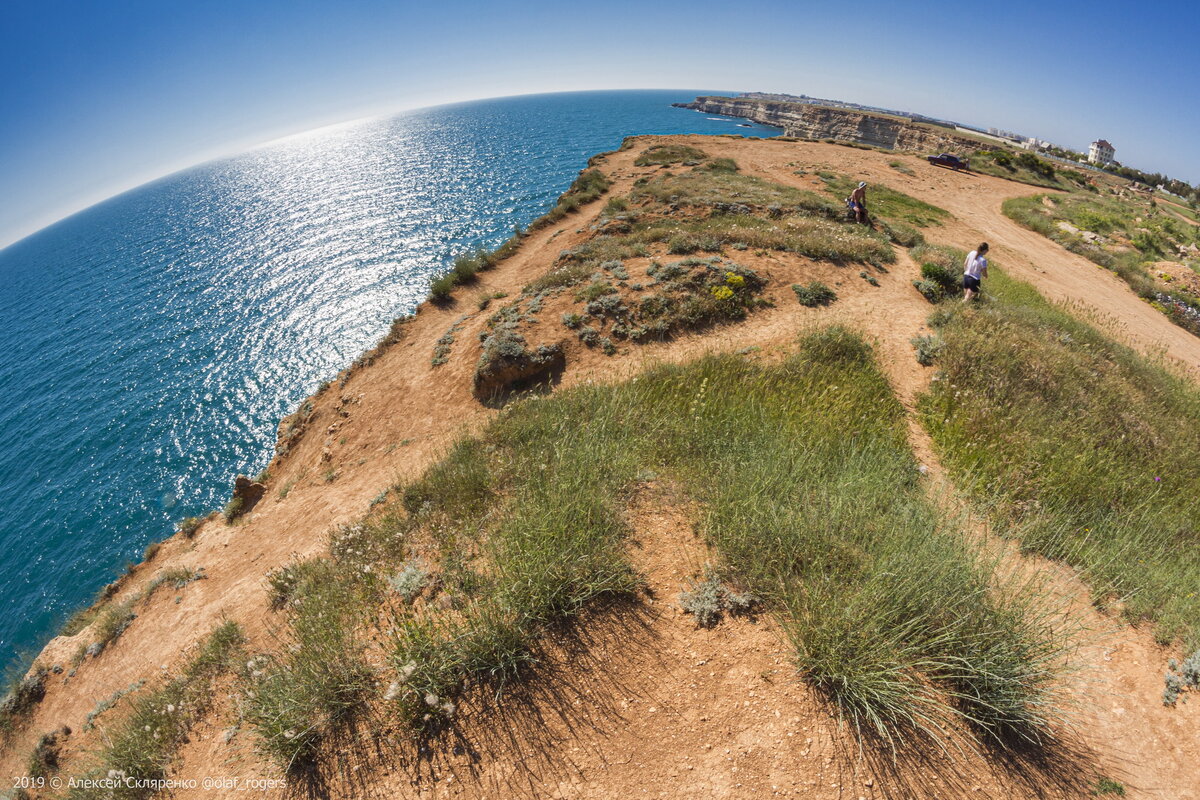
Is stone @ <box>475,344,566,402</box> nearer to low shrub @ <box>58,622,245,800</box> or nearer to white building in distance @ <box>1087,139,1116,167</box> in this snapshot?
low shrub @ <box>58,622,245,800</box>

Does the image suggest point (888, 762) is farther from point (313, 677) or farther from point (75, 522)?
point (75, 522)

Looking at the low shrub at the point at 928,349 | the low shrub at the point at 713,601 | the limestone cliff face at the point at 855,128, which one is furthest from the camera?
the limestone cliff face at the point at 855,128

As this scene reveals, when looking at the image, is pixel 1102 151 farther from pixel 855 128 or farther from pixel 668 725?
pixel 668 725

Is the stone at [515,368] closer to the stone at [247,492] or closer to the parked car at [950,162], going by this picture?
the stone at [247,492]

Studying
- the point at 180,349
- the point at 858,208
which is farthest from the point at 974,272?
the point at 180,349

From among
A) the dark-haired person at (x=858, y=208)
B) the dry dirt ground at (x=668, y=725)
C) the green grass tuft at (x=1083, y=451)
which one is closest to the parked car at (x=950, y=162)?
the dark-haired person at (x=858, y=208)

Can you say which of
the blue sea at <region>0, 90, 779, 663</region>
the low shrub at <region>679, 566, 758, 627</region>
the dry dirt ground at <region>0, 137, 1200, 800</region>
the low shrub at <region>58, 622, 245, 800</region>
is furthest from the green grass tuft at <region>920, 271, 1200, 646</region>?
the blue sea at <region>0, 90, 779, 663</region>
